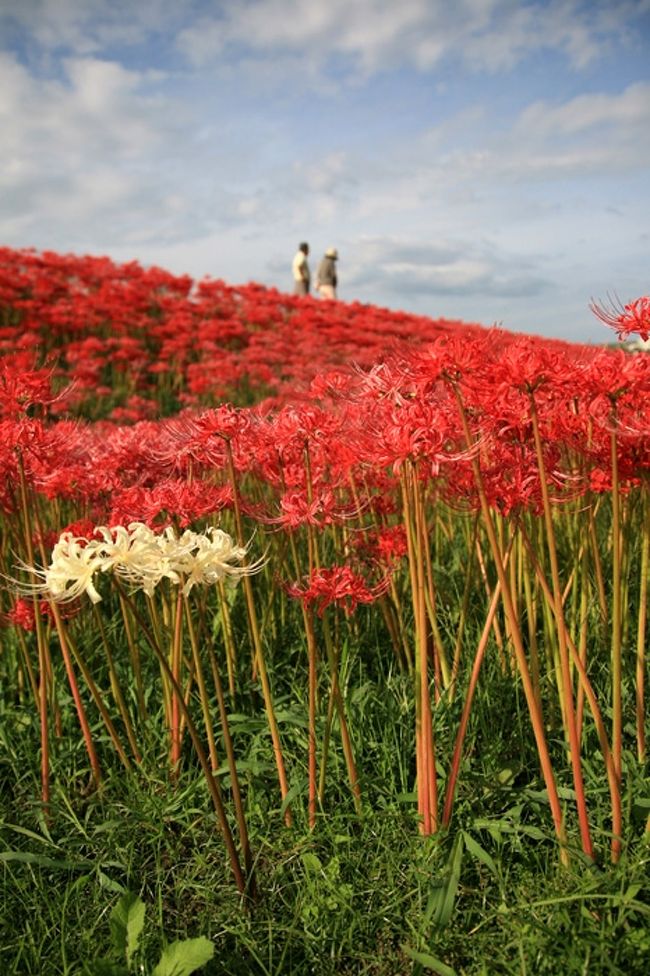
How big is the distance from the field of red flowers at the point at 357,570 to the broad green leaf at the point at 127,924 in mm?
305

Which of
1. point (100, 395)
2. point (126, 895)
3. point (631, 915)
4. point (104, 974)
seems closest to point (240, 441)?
point (126, 895)

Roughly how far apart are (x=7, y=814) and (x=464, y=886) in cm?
160

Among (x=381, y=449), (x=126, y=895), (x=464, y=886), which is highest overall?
(x=381, y=449)

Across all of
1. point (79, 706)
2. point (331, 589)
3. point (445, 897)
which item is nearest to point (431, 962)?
point (445, 897)

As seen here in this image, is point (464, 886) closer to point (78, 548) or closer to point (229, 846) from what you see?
point (229, 846)

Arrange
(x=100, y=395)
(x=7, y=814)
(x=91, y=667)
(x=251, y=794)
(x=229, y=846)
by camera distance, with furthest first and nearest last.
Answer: (x=100, y=395)
(x=91, y=667)
(x=7, y=814)
(x=251, y=794)
(x=229, y=846)

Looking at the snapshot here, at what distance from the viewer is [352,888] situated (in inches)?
90.9

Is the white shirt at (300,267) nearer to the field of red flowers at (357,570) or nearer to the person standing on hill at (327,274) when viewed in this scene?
the person standing on hill at (327,274)

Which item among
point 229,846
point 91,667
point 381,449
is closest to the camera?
point 381,449

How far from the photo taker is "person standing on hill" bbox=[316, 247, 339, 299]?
20520mm

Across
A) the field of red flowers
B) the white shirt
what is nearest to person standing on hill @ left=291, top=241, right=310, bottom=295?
the white shirt

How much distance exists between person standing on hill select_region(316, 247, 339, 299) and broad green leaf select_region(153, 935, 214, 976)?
19444 millimetres

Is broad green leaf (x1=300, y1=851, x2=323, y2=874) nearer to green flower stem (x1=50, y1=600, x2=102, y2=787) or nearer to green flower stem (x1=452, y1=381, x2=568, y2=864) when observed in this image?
green flower stem (x1=452, y1=381, x2=568, y2=864)

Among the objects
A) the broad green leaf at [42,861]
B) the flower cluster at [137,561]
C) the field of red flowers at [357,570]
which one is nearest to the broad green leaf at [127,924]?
the field of red flowers at [357,570]
